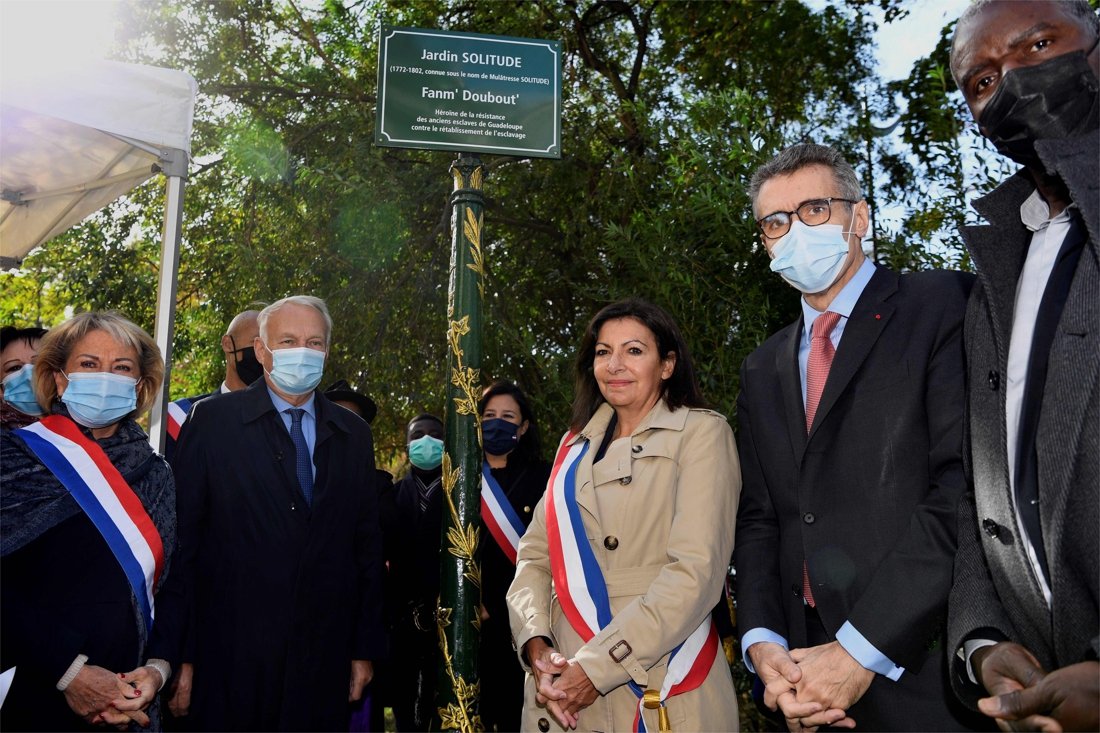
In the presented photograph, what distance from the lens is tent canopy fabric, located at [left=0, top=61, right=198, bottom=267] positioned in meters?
3.55

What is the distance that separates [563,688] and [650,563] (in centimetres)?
50

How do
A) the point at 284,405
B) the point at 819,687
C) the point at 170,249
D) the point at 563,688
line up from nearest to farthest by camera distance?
the point at 819,687, the point at 563,688, the point at 284,405, the point at 170,249

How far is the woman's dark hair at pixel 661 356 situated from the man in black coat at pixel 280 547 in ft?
3.52

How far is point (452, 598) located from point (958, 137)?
4026mm

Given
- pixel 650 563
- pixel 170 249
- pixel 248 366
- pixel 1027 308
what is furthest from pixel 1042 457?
pixel 248 366

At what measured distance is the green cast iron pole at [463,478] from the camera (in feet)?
10.8

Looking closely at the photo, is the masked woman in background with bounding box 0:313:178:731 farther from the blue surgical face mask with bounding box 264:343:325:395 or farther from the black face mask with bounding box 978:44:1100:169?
the black face mask with bounding box 978:44:1100:169

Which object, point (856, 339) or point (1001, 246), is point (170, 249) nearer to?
point (856, 339)

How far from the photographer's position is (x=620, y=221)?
6398 mm

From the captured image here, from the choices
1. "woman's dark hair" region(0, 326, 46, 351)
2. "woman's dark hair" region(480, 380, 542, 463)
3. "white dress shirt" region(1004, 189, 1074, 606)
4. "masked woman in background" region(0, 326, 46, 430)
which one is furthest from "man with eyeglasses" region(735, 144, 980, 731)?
"woman's dark hair" region(0, 326, 46, 351)

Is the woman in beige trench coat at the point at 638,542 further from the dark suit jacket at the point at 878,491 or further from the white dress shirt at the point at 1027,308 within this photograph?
the white dress shirt at the point at 1027,308

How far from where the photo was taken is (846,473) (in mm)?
2225

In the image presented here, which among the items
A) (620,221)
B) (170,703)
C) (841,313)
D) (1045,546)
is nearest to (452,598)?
(170,703)

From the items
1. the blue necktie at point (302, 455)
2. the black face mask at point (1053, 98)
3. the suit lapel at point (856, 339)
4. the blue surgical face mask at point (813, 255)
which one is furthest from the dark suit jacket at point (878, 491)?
the blue necktie at point (302, 455)
